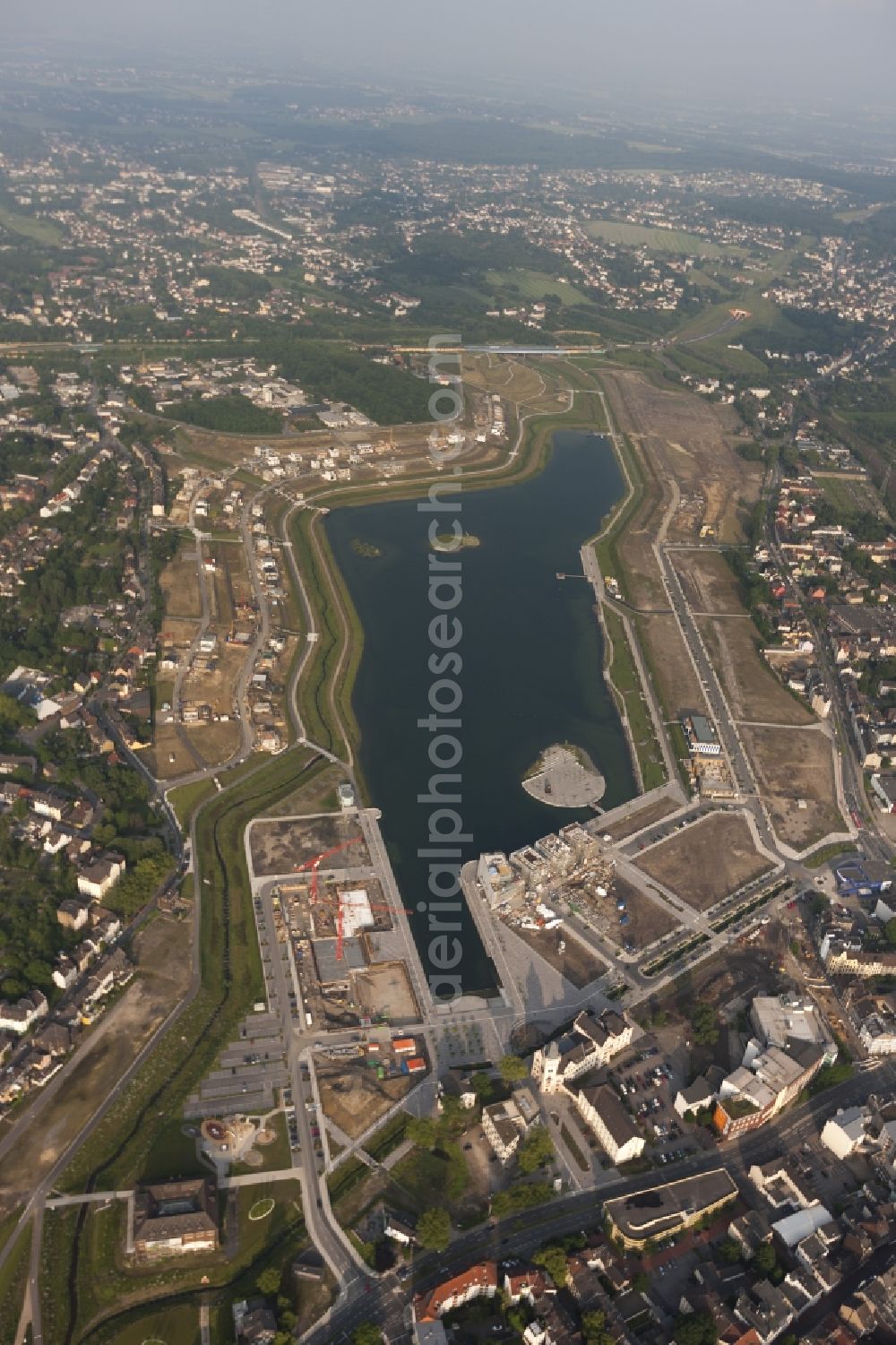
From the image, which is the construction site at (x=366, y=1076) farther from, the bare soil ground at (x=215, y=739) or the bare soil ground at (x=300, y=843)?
the bare soil ground at (x=215, y=739)

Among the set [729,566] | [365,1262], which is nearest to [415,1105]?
[365,1262]

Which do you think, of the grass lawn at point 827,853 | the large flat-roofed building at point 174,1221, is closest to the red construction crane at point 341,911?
the large flat-roofed building at point 174,1221

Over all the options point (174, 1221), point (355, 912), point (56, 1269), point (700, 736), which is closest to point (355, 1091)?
point (174, 1221)

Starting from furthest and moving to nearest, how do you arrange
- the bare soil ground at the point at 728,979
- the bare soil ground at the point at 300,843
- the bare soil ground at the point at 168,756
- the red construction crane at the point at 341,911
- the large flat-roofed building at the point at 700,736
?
the large flat-roofed building at the point at 700,736, the bare soil ground at the point at 168,756, the bare soil ground at the point at 300,843, the red construction crane at the point at 341,911, the bare soil ground at the point at 728,979

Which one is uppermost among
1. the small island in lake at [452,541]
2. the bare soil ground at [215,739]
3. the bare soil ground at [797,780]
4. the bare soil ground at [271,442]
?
the bare soil ground at [271,442]

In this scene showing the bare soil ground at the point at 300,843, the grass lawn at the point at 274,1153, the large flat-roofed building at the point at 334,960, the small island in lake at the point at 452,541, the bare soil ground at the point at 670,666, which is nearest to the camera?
the grass lawn at the point at 274,1153

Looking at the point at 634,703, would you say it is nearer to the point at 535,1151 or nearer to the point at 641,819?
the point at 641,819

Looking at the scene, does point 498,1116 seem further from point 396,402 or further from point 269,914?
point 396,402

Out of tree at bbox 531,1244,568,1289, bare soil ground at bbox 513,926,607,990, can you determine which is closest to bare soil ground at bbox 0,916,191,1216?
bare soil ground at bbox 513,926,607,990
